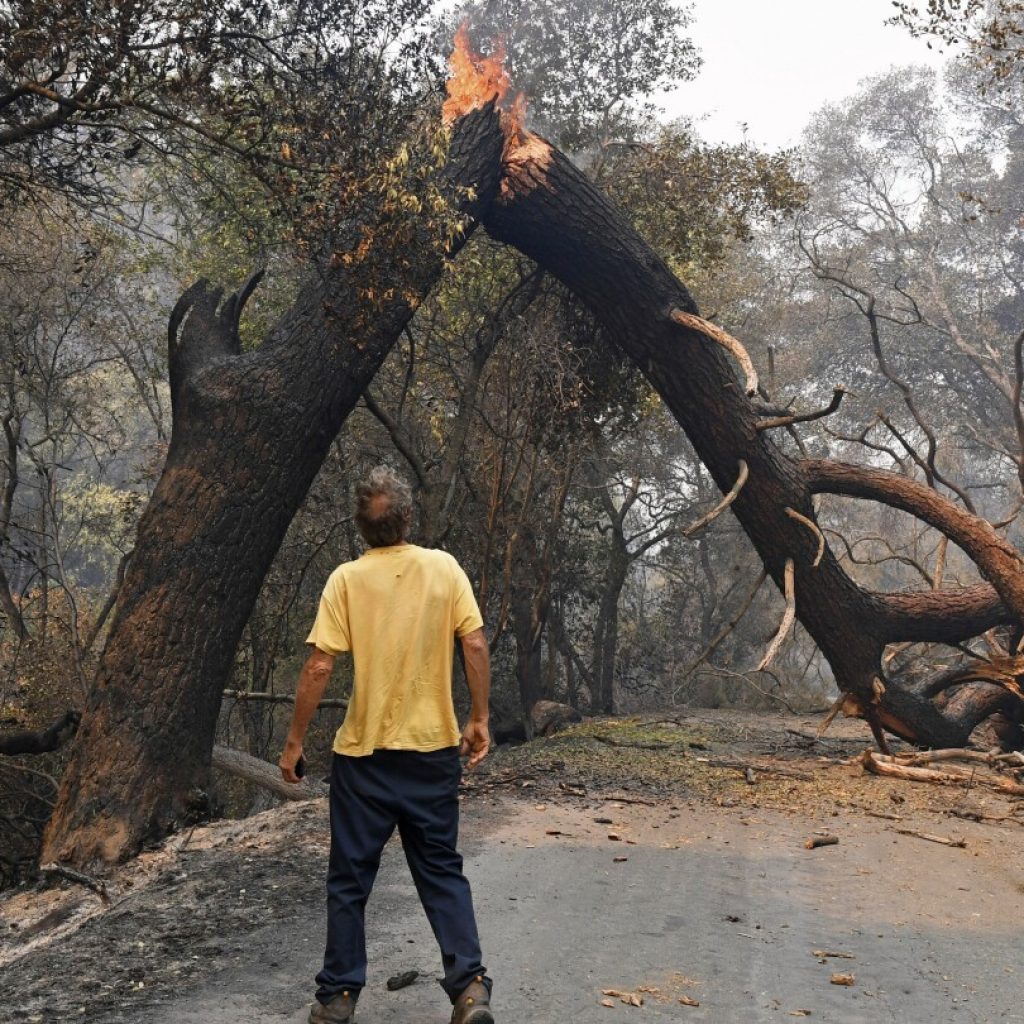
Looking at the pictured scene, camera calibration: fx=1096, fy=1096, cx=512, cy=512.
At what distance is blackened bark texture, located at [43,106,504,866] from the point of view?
21.6ft

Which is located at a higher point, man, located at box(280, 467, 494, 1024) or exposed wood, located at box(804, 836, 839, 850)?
man, located at box(280, 467, 494, 1024)

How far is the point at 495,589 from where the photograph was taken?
15.8m

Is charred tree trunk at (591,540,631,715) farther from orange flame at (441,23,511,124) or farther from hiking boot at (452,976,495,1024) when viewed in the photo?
hiking boot at (452,976,495,1024)

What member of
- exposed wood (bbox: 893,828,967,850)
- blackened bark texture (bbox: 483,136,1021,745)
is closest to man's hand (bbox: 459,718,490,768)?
exposed wood (bbox: 893,828,967,850)

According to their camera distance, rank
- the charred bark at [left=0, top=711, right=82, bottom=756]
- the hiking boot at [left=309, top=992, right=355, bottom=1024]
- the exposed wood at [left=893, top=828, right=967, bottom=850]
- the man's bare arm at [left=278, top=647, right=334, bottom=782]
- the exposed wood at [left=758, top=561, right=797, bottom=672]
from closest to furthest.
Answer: the hiking boot at [left=309, top=992, right=355, bottom=1024], the man's bare arm at [left=278, top=647, right=334, bottom=782], the exposed wood at [left=893, top=828, right=967, bottom=850], the charred bark at [left=0, top=711, right=82, bottom=756], the exposed wood at [left=758, top=561, right=797, bottom=672]

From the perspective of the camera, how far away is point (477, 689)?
3.86 meters

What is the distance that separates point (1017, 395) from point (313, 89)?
7995mm

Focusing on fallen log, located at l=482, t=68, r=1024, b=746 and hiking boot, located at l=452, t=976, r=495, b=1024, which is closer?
hiking boot, located at l=452, t=976, r=495, b=1024

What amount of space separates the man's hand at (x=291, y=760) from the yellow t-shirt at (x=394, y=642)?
0.13 meters

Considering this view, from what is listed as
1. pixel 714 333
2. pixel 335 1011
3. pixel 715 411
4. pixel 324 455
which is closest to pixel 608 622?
pixel 715 411

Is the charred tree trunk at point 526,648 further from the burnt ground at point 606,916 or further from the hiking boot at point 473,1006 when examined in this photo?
the hiking boot at point 473,1006

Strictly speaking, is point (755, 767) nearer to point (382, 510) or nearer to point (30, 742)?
Result: point (30, 742)

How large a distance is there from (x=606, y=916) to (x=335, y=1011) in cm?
193

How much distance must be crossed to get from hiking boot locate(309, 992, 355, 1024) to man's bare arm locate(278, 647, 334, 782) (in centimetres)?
73
